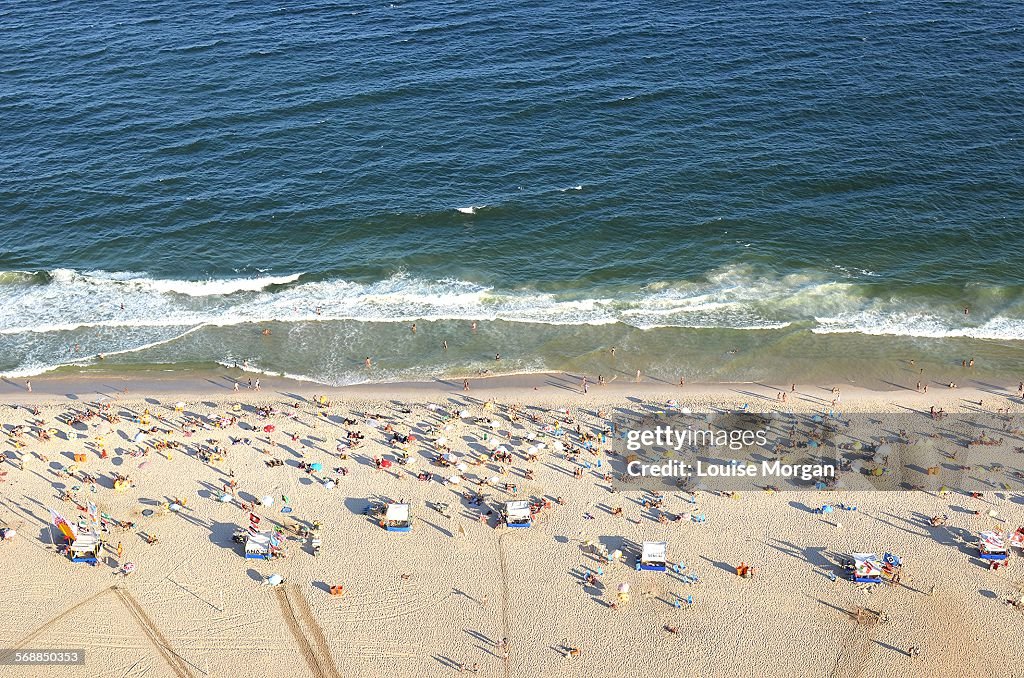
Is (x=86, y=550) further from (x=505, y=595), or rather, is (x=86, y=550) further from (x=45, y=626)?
(x=505, y=595)

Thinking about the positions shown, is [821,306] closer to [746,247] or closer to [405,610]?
[746,247]

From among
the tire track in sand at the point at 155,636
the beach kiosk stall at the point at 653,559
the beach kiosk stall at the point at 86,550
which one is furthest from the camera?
the beach kiosk stall at the point at 86,550

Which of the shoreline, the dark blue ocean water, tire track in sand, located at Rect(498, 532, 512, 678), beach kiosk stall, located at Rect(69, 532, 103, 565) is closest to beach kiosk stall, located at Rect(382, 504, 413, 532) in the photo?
tire track in sand, located at Rect(498, 532, 512, 678)

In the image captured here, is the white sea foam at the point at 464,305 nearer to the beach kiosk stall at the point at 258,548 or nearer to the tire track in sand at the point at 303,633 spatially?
the beach kiosk stall at the point at 258,548

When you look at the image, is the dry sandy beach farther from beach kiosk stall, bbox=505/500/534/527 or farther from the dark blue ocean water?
the dark blue ocean water

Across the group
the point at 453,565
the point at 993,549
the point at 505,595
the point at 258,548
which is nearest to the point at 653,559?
the point at 505,595

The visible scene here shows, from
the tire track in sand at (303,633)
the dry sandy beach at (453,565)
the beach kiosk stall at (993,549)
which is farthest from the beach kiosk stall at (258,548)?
the beach kiosk stall at (993,549)
